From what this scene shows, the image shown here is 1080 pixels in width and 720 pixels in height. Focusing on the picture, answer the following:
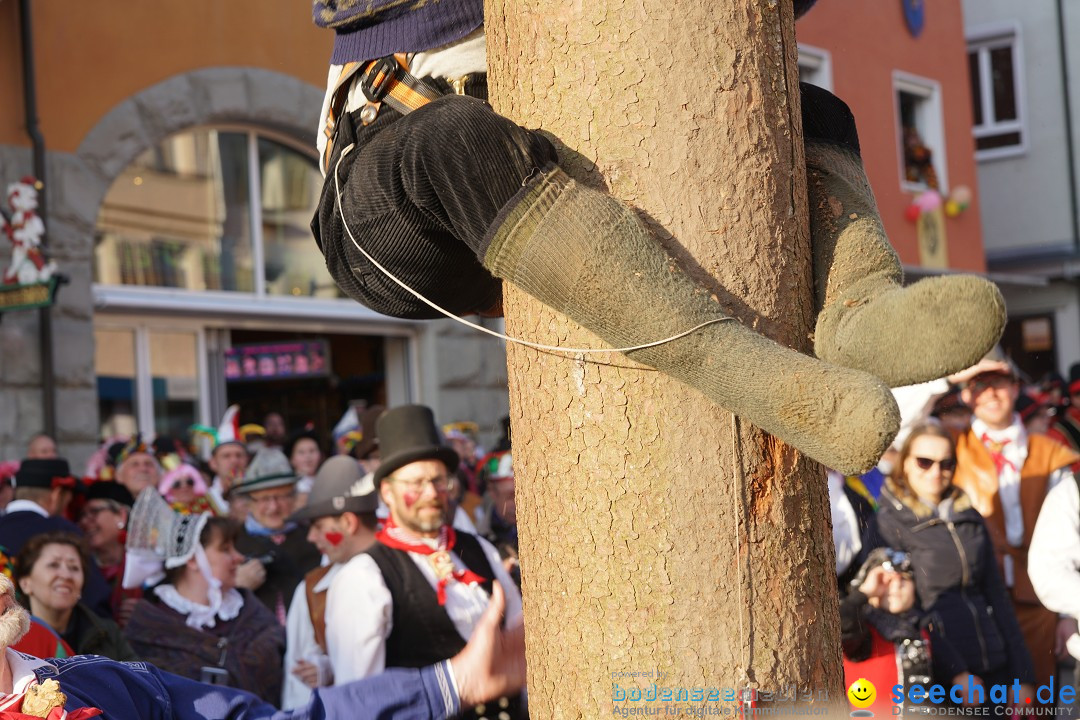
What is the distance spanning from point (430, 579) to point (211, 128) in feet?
24.9

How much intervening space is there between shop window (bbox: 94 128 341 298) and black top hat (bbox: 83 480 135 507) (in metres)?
4.09

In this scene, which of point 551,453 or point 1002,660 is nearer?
point 551,453

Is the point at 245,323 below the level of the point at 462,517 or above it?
above

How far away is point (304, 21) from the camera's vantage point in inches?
462

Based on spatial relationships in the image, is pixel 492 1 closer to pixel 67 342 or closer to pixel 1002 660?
pixel 1002 660

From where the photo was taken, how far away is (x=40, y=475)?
6.33m

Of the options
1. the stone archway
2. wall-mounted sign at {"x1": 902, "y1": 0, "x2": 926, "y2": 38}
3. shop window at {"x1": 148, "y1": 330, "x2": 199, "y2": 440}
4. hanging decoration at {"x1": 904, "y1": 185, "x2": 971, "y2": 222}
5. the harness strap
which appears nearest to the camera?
the harness strap

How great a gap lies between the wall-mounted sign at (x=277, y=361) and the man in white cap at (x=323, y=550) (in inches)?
213

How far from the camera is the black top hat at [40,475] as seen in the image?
6309 millimetres

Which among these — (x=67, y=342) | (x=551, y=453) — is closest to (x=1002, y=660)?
(x=551, y=453)

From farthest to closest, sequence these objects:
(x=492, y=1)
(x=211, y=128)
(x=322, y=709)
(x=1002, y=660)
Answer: (x=211, y=128), (x=1002, y=660), (x=322, y=709), (x=492, y=1)

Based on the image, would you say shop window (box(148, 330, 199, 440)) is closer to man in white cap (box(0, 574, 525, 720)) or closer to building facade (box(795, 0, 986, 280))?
building facade (box(795, 0, 986, 280))

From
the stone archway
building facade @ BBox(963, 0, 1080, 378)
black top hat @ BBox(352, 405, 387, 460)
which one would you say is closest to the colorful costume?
black top hat @ BBox(352, 405, 387, 460)

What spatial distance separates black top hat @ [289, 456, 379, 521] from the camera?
5.87 m
